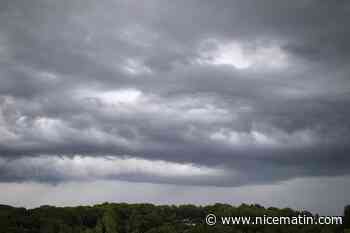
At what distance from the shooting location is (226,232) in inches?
7864

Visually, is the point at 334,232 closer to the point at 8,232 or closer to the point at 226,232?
the point at 226,232

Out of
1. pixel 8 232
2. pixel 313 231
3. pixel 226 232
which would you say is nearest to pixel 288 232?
pixel 313 231

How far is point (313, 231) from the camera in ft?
Result: 629

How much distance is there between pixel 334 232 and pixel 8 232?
417 feet

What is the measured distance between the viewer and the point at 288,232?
192750 mm

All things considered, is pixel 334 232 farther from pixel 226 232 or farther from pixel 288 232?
pixel 226 232

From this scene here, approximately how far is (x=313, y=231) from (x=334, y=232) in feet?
37.6

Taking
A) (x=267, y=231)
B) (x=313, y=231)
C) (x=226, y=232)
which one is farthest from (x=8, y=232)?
(x=313, y=231)

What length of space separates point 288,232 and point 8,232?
108 m

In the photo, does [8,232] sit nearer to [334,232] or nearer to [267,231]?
[267,231]

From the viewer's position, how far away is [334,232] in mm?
197375

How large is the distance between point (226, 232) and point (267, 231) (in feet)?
52.8

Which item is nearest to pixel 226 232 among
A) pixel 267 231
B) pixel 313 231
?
pixel 267 231

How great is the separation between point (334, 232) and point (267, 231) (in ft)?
85.0
